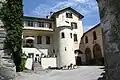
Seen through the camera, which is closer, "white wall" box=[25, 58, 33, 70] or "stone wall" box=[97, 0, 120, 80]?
"stone wall" box=[97, 0, 120, 80]

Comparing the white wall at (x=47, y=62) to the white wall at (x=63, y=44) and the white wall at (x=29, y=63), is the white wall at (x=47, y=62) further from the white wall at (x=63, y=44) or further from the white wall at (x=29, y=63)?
the white wall at (x=29, y=63)

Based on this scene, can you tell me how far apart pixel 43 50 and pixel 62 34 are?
5.65 meters

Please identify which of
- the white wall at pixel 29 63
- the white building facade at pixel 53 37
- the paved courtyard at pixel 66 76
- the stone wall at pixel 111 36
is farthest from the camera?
the white building facade at pixel 53 37

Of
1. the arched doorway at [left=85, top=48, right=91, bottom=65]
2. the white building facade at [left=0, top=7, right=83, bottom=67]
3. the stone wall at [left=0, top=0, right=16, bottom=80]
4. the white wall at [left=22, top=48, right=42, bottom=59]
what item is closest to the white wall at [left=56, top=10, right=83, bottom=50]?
the white building facade at [left=0, top=7, right=83, bottom=67]

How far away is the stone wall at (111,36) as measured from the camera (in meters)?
2.15

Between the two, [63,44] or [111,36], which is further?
[63,44]

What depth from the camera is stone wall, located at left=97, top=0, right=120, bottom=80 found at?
7.05 feet

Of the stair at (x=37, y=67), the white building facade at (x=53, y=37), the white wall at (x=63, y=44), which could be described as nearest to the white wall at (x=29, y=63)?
the stair at (x=37, y=67)

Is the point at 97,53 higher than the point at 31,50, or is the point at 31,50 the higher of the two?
the point at 31,50

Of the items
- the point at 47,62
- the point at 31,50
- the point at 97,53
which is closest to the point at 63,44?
the point at 47,62

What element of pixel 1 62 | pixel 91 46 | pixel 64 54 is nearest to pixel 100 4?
pixel 1 62

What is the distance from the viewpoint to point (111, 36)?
7.41ft

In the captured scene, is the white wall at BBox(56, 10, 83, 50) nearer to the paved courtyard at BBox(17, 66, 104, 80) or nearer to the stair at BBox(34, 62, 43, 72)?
the stair at BBox(34, 62, 43, 72)

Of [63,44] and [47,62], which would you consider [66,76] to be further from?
[63,44]
